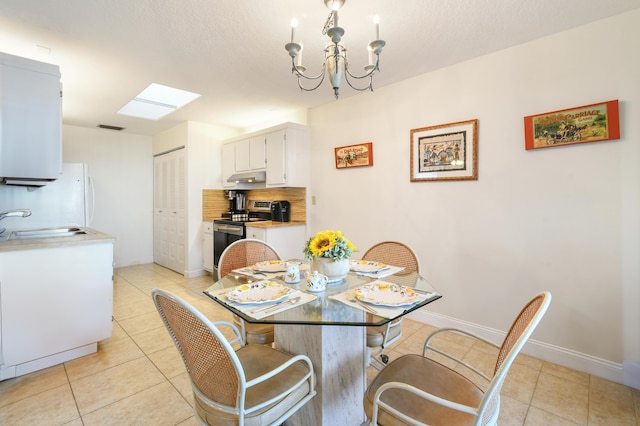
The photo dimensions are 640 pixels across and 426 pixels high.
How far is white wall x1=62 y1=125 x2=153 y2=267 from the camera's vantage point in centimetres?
481

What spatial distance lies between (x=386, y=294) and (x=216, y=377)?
0.79m

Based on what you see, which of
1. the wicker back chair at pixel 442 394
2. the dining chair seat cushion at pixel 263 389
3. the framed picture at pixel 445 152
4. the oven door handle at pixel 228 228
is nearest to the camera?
the wicker back chair at pixel 442 394

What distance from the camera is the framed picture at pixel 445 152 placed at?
2523 millimetres

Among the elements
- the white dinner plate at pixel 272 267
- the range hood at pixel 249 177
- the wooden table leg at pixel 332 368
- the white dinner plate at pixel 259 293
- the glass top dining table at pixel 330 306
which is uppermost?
the range hood at pixel 249 177

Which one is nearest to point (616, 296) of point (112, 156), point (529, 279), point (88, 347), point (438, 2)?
point (529, 279)

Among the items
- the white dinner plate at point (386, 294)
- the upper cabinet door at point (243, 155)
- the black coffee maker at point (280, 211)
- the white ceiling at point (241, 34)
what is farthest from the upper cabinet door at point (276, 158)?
the white dinner plate at point (386, 294)

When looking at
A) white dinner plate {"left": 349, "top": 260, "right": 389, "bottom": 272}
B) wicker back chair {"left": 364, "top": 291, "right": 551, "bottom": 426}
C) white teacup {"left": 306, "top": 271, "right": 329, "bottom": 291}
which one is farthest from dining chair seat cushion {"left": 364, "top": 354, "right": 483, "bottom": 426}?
white dinner plate {"left": 349, "top": 260, "right": 389, "bottom": 272}

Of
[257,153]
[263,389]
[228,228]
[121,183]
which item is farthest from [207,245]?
[263,389]

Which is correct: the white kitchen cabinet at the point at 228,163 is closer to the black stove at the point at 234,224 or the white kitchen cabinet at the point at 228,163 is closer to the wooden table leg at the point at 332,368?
the black stove at the point at 234,224

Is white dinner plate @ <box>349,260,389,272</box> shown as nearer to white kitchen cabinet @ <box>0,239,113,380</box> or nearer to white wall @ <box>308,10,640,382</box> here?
white wall @ <box>308,10,640,382</box>

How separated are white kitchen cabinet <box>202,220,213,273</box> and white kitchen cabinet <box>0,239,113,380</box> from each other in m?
2.01

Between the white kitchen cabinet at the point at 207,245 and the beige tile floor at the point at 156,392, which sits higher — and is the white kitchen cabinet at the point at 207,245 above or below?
above

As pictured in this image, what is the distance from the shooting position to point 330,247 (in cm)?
151

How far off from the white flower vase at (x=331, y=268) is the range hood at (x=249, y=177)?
262cm
